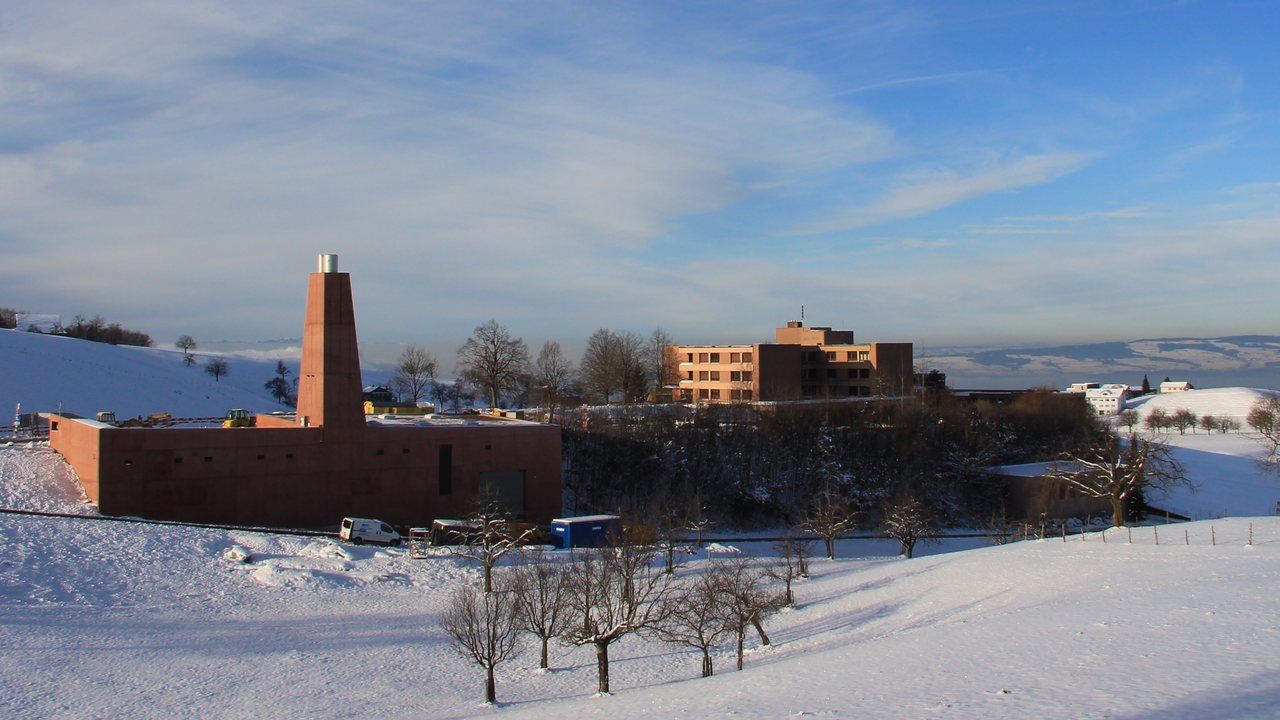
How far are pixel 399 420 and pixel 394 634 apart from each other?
1000 inches

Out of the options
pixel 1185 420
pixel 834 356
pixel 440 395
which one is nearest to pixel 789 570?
pixel 834 356

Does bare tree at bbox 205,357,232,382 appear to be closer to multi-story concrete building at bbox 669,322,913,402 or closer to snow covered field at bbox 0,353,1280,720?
multi-story concrete building at bbox 669,322,913,402

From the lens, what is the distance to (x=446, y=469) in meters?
43.2

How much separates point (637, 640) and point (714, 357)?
238 feet

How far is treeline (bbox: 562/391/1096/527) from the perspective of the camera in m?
58.5

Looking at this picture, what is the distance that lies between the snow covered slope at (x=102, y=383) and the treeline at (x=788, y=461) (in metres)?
50.6

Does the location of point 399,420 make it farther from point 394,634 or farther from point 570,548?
point 394,634

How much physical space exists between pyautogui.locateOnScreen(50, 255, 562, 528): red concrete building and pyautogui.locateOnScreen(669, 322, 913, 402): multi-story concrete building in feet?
151

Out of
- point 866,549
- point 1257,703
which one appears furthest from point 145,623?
point 866,549

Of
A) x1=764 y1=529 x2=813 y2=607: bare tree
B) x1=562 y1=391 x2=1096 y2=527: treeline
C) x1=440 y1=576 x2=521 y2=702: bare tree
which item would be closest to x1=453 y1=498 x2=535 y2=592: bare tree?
x1=440 y1=576 x2=521 y2=702: bare tree

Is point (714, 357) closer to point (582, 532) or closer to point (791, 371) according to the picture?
point (791, 371)

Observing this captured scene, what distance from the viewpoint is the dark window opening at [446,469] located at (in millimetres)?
43062

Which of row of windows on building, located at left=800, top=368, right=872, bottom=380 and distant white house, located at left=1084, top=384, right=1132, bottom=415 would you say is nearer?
row of windows on building, located at left=800, top=368, right=872, bottom=380

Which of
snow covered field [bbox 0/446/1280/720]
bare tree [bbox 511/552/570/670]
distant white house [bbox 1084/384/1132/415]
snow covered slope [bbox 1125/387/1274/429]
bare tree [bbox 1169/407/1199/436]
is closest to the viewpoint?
snow covered field [bbox 0/446/1280/720]
